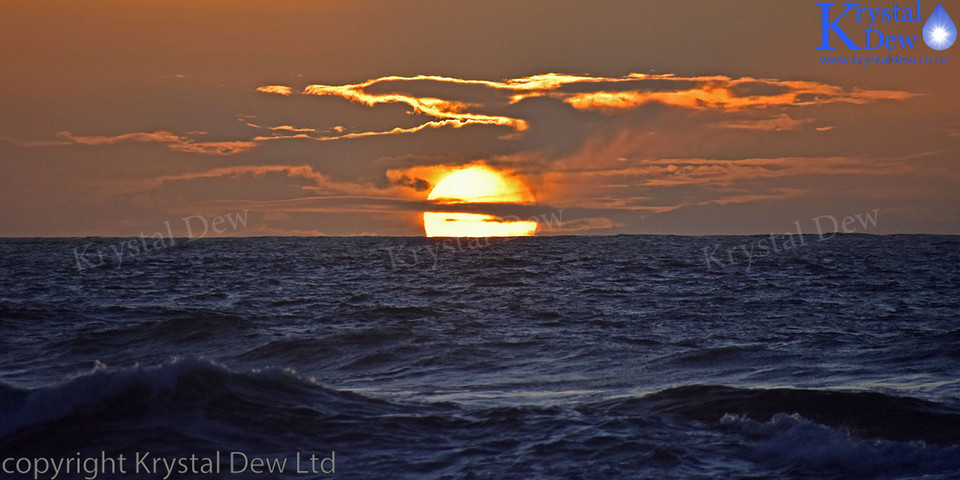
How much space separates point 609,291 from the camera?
109 feet

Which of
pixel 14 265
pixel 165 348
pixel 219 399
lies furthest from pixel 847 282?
pixel 14 265

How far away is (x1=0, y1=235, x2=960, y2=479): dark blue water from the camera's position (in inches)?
420

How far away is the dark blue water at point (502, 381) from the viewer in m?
10.7

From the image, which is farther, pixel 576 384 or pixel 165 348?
pixel 165 348

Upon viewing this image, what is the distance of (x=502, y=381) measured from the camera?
51.8 ft

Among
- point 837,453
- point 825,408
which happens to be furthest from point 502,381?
point 837,453

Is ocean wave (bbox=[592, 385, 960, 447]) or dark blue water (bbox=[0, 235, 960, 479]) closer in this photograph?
dark blue water (bbox=[0, 235, 960, 479])

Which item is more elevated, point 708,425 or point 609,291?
point 609,291

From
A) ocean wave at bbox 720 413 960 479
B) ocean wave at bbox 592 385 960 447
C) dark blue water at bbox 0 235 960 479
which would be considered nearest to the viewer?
ocean wave at bbox 720 413 960 479

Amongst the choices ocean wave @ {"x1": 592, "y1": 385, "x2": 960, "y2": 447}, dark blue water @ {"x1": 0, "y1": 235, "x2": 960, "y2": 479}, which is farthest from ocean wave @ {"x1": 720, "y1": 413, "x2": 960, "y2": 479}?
ocean wave @ {"x1": 592, "y1": 385, "x2": 960, "y2": 447}

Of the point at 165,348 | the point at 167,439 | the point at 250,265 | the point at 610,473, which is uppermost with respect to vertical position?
the point at 250,265

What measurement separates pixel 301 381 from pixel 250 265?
44.3 meters

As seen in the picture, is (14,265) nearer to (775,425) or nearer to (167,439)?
(167,439)

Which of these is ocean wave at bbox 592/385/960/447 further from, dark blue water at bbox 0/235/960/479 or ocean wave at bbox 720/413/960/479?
ocean wave at bbox 720/413/960/479
